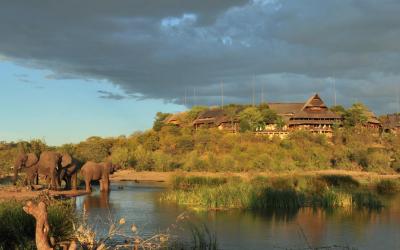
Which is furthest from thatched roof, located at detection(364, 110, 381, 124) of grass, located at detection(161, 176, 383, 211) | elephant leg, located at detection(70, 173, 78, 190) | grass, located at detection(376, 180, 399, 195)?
elephant leg, located at detection(70, 173, 78, 190)

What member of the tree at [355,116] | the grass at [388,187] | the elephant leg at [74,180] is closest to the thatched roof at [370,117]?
the tree at [355,116]

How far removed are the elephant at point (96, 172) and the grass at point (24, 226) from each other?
697 inches

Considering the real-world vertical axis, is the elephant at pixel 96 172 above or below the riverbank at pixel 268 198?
above

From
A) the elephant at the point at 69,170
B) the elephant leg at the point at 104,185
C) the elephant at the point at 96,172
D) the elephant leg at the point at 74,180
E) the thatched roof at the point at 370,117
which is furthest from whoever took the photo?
the thatched roof at the point at 370,117

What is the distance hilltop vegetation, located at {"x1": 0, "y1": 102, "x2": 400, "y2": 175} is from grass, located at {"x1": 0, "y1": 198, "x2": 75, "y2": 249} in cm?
3010

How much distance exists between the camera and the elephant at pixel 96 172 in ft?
105

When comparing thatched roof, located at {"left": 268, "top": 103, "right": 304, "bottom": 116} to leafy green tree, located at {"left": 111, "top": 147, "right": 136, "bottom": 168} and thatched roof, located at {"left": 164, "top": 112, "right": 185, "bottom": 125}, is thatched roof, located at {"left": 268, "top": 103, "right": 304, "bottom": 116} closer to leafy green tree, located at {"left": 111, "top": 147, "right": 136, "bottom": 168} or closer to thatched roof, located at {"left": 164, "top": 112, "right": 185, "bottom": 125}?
thatched roof, located at {"left": 164, "top": 112, "right": 185, "bottom": 125}

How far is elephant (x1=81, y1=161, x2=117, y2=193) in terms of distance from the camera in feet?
105

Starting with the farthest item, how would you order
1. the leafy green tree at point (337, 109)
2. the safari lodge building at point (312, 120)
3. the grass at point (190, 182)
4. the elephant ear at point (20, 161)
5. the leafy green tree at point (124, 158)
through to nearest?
the leafy green tree at point (337, 109) → the safari lodge building at point (312, 120) → the leafy green tree at point (124, 158) → the grass at point (190, 182) → the elephant ear at point (20, 161)

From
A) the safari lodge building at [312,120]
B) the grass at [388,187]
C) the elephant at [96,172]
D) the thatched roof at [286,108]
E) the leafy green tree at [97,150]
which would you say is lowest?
the grass at [388,187]

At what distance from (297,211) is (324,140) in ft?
141

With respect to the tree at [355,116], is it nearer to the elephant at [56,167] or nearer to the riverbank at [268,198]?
the riverbank at [268,198]

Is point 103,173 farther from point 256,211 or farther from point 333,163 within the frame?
point 333,163

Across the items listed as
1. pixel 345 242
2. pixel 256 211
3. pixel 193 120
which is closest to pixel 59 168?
pixel 256 211
